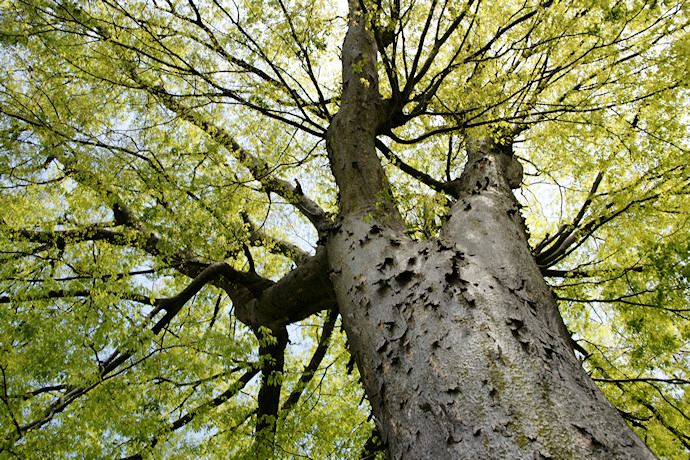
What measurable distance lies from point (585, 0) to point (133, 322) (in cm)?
501

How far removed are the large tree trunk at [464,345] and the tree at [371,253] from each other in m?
0.01

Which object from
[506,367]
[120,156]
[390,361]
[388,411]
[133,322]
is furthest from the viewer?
[120,156]

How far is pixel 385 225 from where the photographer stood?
113 inches

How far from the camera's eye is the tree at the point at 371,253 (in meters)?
1.62

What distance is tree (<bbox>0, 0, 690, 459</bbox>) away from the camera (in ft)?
5.30

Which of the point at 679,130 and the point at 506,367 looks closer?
the point at 506,367

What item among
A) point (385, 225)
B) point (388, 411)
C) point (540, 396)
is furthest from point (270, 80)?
point (540, 396)

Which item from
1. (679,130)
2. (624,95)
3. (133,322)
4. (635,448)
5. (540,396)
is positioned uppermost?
(624,95)

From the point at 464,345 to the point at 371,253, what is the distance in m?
1.07

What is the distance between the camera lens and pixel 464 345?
1.55m

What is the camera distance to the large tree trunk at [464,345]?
124 centimetres

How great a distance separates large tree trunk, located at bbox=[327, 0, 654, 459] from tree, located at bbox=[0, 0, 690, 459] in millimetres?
11

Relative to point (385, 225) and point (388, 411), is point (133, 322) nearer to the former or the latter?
point (385, 225)

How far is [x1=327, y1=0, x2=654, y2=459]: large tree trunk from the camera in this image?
1.24 metres
